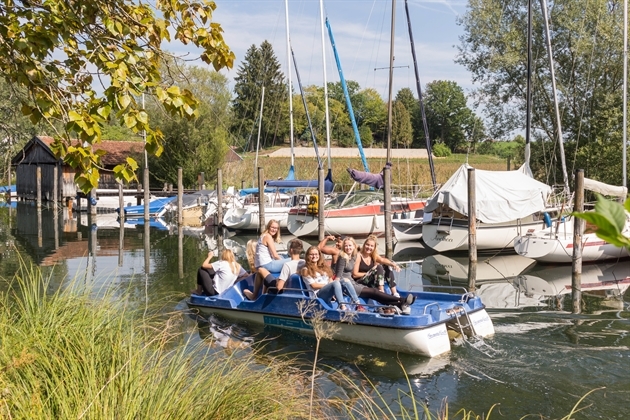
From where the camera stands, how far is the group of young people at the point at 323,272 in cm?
1144

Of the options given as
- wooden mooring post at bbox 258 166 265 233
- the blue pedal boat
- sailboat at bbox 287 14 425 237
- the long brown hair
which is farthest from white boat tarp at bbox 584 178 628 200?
the long brown hair

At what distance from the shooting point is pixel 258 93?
7662 centimetres

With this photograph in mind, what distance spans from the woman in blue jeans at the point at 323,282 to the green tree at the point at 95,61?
18.9 ft

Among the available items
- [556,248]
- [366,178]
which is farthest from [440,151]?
[556,248]

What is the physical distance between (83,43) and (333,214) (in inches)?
889

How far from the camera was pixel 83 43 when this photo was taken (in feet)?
20.0

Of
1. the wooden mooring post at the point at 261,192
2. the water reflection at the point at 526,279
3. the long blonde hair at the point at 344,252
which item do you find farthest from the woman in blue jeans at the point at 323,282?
the wooden mooring post at the point at 261,192

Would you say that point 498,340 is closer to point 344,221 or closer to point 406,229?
point 406,229

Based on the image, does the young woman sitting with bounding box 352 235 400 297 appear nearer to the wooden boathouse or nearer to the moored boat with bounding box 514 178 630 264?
the moored boat with bounding box 514 178 630 264

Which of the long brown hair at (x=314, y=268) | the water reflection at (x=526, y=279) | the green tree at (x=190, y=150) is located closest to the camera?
the long brown hair at (x=314, y=268)

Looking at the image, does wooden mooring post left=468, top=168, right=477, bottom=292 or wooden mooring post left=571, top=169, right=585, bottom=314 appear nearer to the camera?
wooden mooring post left=571, top=169, right=585, bottom=314

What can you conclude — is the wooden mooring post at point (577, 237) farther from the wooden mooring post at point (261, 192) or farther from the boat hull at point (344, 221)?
the wooden mooring post at point (261, 192)

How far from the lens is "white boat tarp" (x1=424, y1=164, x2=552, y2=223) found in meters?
22.6

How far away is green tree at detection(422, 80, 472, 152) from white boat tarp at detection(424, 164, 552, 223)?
64.9m
